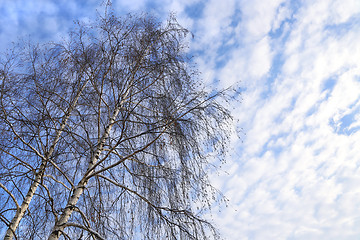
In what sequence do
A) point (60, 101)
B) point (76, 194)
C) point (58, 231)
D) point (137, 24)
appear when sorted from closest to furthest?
point (58, 231) < point (76, 194) < point (60, 101) < point (137, 24)

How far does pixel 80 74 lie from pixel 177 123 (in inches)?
68.9

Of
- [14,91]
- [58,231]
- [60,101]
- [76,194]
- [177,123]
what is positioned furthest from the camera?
[60,101]

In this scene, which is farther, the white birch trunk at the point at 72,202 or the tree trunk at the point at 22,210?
the tree trunk at the point at 22,210

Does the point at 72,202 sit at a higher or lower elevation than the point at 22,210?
lower

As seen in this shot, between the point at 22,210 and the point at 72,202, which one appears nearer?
the point at 72,202

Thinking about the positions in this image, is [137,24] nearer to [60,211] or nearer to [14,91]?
[14,91]

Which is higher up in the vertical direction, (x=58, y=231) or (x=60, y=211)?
(x=60, y=211)

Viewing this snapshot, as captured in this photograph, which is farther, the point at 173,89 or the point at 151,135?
the point at 173,89

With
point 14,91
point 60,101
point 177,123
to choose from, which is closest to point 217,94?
point 177,123

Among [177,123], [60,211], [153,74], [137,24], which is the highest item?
[137,24]

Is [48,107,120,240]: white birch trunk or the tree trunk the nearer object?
[48,107,120,240]: white birch trunk

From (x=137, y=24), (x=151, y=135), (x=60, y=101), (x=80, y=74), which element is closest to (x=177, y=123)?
A: (x=151, y=135)

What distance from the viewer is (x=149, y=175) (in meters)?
3.91

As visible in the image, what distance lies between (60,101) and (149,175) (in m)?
1.93
